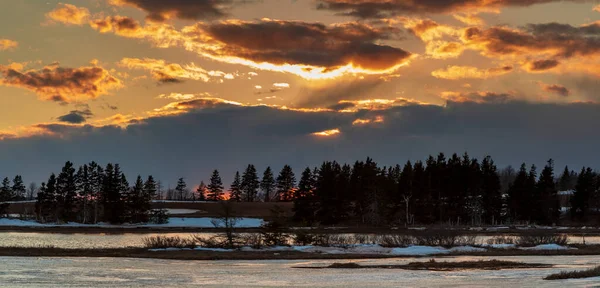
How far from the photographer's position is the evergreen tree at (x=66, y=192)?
426ft

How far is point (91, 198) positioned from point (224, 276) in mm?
109333

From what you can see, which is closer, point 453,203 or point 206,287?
point 206,287

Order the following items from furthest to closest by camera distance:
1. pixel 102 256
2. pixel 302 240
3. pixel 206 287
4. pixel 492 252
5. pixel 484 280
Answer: pixel 302 240, pixel 492 252, pixel 102 256, pixel 484 280, pixel 206 287

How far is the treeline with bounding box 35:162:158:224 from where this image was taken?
12556cm

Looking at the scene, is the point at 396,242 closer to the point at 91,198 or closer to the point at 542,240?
the point at 542,240

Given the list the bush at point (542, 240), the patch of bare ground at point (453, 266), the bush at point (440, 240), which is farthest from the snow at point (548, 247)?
the patch of bare ground at point (453, 266)

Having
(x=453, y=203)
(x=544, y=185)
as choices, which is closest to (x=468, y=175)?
(x=453, y=203)

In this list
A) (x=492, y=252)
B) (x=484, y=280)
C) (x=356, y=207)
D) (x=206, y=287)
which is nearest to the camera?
(x=206, y=287)

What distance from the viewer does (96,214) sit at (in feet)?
420

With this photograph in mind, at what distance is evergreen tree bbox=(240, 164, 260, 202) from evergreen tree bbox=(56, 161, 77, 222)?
67.8 metres

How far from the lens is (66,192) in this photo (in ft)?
437

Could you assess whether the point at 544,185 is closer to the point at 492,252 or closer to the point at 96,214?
the point at 492,252

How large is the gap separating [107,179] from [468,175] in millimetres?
79348

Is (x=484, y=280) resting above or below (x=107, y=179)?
below
